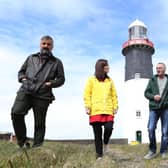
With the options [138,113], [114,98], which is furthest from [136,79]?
[114,98]

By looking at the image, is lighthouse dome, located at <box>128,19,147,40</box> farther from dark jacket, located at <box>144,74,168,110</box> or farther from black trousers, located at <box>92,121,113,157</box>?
black trousers, located at <box>92,121,113,157</box>

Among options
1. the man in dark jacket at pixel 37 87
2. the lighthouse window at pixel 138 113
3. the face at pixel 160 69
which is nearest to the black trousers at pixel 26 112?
the man in dark jacket at pixel 37 87

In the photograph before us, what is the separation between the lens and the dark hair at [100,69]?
576cm

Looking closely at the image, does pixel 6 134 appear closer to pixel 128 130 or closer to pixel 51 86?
pixel 51 86

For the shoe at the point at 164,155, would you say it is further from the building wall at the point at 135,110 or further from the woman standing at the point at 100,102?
the building wall at the point at 135,110

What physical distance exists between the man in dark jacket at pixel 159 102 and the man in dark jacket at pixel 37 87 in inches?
74.8

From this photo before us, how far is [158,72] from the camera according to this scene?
6797mm

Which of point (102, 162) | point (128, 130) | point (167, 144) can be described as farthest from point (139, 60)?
point (102, 162)

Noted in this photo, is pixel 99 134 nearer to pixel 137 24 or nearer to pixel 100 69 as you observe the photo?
pixel 100 69

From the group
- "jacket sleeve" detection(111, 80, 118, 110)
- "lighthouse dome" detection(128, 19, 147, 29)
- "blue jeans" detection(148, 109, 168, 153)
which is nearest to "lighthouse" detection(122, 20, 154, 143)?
"lighthouse dome" detection(128, 19, 147, 29)

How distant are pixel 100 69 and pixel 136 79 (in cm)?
3049

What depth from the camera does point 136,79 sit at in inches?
1414

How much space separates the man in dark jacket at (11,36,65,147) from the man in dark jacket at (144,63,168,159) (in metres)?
1.90

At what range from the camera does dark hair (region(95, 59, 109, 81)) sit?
576cm
